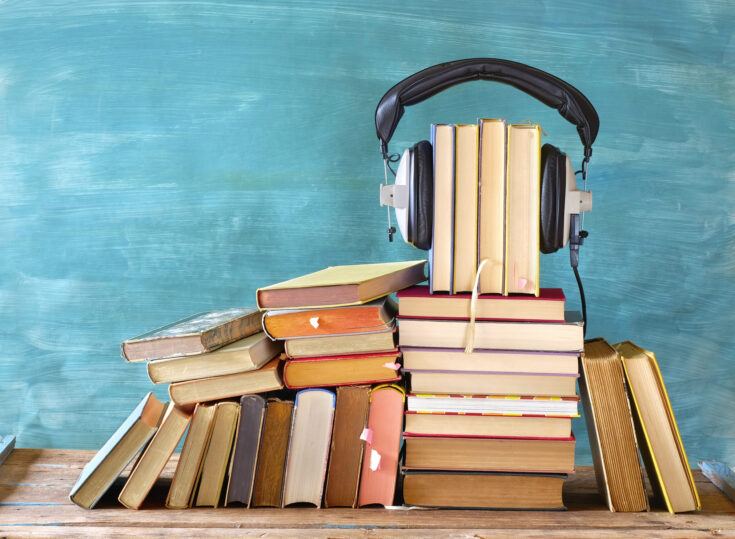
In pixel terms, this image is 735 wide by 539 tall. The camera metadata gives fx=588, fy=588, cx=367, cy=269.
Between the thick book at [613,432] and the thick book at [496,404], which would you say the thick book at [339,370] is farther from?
the thick book at [613,432]

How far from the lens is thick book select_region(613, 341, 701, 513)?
33.7 inches

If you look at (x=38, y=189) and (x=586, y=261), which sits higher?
(x=38, y=189)

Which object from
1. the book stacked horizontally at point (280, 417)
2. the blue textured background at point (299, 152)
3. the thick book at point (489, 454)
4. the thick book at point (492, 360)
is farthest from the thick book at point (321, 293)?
the blue textured background at point (299, 152)

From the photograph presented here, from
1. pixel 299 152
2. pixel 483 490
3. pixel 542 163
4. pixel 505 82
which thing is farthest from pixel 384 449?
pixel 299 152

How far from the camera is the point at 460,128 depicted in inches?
34.6

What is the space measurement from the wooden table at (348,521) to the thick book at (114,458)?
2 centimetres

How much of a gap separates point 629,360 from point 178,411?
2.29 feet

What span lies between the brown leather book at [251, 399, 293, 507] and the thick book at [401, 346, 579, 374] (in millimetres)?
217

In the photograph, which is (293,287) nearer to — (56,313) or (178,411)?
(178,411)

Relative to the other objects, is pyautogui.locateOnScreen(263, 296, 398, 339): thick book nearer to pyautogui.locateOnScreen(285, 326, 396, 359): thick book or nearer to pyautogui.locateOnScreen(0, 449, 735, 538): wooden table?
pyautogui.locateOnScreen(285, 326, 396, 359): thick book

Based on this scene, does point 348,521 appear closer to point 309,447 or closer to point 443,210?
point 309,447

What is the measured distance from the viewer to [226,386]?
92cm

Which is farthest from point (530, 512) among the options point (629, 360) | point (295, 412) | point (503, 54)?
point (503, 54)

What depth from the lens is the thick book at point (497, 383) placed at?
0.88 metres
